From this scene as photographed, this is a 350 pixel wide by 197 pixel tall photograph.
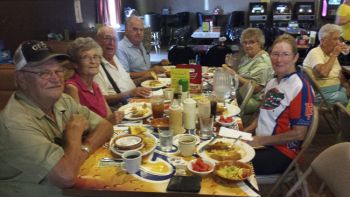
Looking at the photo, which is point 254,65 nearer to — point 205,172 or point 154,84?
point 154,84

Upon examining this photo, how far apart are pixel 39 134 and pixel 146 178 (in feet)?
1.50

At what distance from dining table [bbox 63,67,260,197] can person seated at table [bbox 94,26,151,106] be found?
3.29 ft

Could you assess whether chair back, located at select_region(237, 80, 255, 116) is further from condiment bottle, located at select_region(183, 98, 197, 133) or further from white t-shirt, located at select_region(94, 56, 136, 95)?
white t-shirt, located at select_region(94, 56, 136, 95)

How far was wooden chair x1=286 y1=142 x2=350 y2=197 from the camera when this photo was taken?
1184 millimetres

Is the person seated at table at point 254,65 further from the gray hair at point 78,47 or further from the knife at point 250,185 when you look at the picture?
the knife at point 250,185

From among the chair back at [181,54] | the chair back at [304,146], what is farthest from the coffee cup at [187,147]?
the chair back at [181,54]

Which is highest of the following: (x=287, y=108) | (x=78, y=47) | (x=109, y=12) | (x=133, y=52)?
(x=109, y=12)

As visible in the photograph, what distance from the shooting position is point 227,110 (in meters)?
2.00

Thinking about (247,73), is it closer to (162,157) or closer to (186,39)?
(162,157)

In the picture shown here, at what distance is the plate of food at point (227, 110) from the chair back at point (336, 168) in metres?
0.66

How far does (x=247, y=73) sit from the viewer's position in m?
2.88

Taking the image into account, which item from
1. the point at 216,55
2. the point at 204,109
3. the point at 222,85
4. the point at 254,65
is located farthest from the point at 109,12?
the point at 204,109

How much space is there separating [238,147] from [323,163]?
363 mm

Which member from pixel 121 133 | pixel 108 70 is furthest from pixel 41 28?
pixel 121 133
